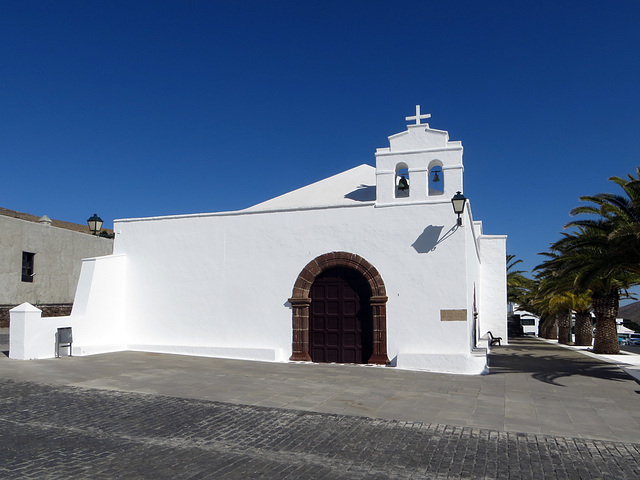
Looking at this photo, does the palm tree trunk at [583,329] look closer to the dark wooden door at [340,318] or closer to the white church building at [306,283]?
the white church building at [306,283]

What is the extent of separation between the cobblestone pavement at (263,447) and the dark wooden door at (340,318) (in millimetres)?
5083

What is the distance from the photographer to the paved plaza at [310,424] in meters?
4.94

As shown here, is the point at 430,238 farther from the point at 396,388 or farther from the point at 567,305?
the point at 567,305

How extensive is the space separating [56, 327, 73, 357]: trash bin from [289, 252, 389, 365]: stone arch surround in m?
5.53

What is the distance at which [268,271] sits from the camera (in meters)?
12.8

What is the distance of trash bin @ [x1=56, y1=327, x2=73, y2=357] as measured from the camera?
40.0ft

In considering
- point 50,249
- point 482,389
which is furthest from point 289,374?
point 50,249

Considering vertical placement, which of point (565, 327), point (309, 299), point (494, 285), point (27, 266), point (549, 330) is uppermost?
point (27, 266)

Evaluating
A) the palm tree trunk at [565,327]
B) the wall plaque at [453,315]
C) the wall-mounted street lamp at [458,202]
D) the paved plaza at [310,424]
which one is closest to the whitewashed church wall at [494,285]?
the palm tree trunk at [565,327]

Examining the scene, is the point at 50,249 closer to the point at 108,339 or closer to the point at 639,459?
the point at 108,339

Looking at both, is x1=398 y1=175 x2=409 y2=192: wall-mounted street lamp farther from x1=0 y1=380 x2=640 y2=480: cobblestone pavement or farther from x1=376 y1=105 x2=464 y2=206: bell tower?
x1=0 y1=380 x2=640 y2=480: cobblestone pavement

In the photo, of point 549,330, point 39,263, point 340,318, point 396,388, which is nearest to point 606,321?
point 340,318

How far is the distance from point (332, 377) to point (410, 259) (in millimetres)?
3401

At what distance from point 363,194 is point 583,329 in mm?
14767
